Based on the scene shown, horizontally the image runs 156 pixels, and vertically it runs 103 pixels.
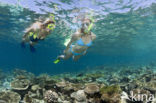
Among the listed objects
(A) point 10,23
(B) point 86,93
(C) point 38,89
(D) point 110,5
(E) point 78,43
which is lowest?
(C) point 38,89

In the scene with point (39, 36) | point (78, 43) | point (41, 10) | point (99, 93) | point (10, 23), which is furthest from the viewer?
point (10, 23)

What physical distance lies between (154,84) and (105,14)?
536 inches

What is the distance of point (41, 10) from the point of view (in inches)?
666

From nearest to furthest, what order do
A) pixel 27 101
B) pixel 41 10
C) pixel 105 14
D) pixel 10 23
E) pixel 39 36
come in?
pixel 27 101
pixel 39 36
pixel 41 10
pixel 105 14
pixel 10 23

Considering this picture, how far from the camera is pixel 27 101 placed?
5281 mm

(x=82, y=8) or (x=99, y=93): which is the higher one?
(x=82, y=8)

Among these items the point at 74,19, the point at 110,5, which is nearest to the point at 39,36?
the point at 110,5

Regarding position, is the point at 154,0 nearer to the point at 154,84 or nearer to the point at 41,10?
the point at 154,84

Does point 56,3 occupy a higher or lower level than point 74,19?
higher

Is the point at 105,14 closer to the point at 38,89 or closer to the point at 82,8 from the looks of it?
the point at 82,8

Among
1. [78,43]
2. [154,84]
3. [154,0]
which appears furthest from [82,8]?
[154,84]

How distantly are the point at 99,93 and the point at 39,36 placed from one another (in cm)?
380

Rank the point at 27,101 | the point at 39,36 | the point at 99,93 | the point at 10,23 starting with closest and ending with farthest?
the point at 99,93 < the point at 27,101 < the point at 39,36 < the point at 10,23

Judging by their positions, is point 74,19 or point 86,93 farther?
point 74,19
